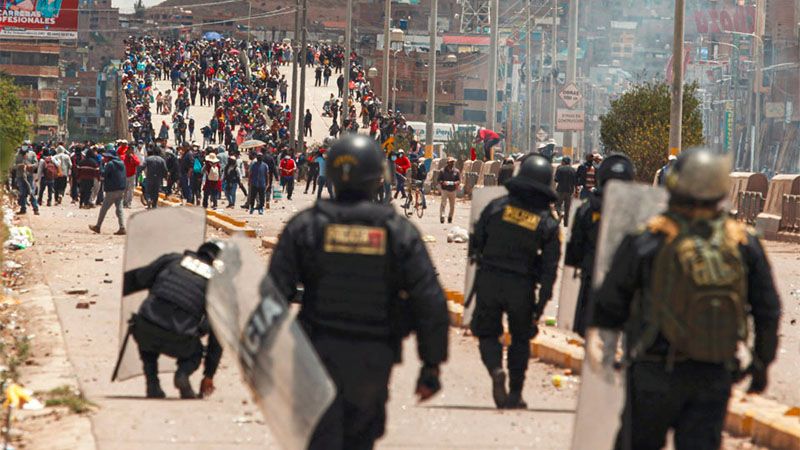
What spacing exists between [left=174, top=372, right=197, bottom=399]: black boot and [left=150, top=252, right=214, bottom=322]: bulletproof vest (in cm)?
46

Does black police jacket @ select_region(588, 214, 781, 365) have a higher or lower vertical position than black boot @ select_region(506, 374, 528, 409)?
higher

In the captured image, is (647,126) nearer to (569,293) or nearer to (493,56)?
(493,56)

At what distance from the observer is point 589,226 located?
32.6 ft

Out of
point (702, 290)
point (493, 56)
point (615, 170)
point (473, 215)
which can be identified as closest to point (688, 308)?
point (702, 290)

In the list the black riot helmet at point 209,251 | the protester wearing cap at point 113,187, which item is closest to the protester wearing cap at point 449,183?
the protester wearing cap at point 113,187

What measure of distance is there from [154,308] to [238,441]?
129 cm

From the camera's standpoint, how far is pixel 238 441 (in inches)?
322

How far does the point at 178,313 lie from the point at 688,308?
4272mm

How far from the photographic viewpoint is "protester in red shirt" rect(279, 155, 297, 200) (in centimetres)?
4138

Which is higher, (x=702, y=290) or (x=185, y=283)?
(x=702, y=290)

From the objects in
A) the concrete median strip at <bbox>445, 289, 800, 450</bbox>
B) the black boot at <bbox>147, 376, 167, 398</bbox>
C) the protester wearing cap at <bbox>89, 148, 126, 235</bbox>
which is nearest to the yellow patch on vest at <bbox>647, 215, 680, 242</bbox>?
the concrete median strip at <bbox>445, 289, 800, 450</bbox>

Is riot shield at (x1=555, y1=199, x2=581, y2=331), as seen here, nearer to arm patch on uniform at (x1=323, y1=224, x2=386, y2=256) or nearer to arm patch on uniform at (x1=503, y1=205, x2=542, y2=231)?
arm patch on uniform at (x1=503, y1=205, x2=542, y2=231)

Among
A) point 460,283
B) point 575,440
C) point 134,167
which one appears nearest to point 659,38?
point 134,167

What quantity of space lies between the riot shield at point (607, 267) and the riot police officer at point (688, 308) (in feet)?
0.67
